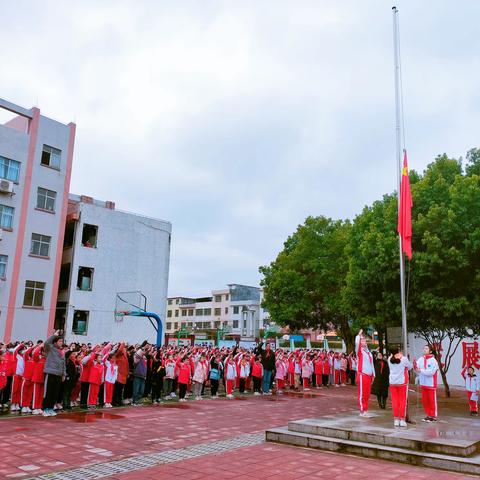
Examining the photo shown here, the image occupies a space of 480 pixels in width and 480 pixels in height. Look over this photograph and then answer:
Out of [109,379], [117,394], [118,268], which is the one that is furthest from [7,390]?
[118,268]

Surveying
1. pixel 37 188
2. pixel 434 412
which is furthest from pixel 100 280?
pixel 434 412

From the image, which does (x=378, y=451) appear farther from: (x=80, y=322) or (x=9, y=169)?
(x=80, y=322)

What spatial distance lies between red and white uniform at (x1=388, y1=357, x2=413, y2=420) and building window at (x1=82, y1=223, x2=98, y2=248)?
24.3 m

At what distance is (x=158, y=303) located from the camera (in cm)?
3428

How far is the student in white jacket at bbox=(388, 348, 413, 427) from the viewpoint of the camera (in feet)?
30.6

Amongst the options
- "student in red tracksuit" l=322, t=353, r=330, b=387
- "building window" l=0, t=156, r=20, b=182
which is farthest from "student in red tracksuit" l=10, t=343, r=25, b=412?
"building window" l=0, t=156, r=20, b=182

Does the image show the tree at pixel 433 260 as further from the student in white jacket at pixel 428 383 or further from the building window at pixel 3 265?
the building window at pixel 3 265

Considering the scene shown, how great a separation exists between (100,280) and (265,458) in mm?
24944

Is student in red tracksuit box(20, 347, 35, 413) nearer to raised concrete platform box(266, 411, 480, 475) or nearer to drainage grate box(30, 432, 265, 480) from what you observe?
drainage grate box(30, 432, 265, 480)

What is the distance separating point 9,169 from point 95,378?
1765 cm

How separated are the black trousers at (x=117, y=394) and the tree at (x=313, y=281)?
1923 centimetres

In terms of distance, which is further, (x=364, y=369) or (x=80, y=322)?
(x=80, y=322)

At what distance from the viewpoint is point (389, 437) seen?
26.0 feet

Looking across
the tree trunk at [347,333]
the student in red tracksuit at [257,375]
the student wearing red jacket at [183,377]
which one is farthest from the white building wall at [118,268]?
the student wearing red jacket at [183,377]
